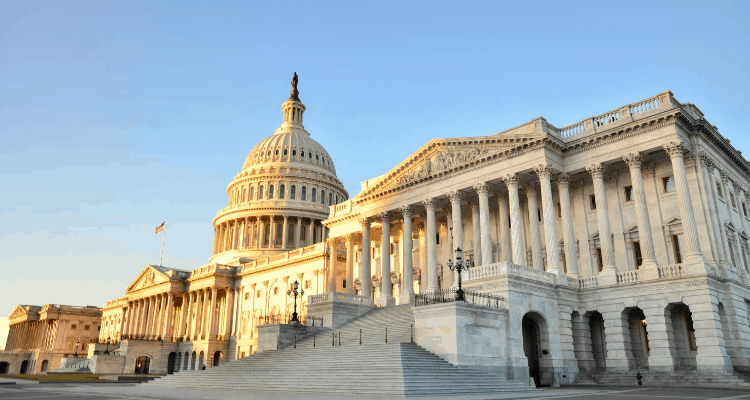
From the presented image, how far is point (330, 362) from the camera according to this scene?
30.6 metres

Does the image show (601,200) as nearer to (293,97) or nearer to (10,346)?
(293,97)

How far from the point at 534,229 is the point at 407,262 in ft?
39.2

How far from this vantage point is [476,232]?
4888 cm

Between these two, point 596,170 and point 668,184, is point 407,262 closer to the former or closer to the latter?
point 596,170

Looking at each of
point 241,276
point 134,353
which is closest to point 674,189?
point 241,276

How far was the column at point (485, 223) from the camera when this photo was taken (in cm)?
4347

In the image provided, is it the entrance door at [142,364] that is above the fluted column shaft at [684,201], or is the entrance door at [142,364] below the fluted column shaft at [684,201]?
below

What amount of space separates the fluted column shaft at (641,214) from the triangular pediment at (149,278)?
77727 millimetres

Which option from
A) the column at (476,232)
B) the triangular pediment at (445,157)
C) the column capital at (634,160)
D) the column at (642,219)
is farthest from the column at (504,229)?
the column capital at (634,160)

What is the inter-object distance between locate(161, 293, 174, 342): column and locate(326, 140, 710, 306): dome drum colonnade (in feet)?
165

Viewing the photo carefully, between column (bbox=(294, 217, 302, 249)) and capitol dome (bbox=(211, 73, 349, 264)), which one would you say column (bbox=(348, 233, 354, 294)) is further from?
column (bbox=(294, 217, 302, 249))

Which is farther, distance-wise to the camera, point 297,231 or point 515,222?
point 297,231

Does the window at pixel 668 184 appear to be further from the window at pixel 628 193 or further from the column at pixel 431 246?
the column at pixel 431 246

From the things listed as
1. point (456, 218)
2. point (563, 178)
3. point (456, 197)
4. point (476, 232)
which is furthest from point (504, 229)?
point (563, 178)
